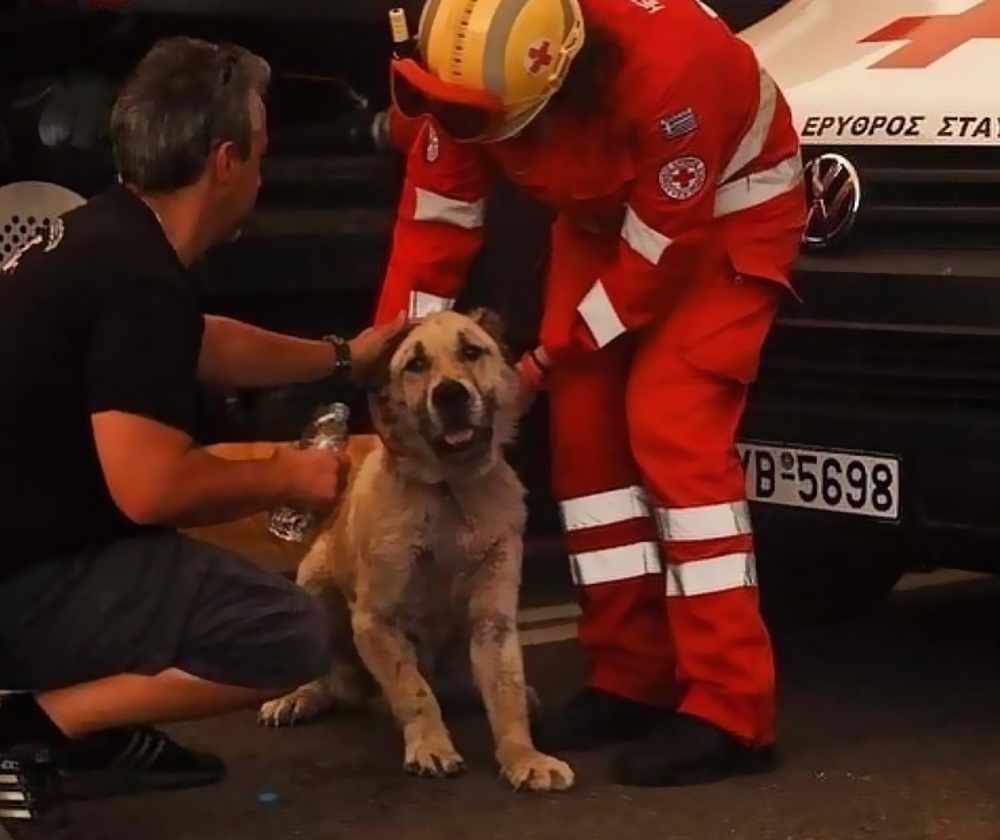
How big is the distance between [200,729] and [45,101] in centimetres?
132

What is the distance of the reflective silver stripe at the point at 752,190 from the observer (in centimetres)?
392

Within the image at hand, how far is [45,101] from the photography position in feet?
14.5

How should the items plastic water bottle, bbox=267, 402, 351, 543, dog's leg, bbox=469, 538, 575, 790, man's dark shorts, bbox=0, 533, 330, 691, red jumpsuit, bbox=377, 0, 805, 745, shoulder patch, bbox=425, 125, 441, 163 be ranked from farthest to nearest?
plastic water bottle, bbox=267, 402, 351, 543 < shoulder patch, bbox=425, 125, 441, 163 < dog's leg, bbox=469, 538, 575, 790 < red jumpsuit, bbox=377, 0, 805, 745 < man's dark shorts, bbox=0, 533, 330, 691

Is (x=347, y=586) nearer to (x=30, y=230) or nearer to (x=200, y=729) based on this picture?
(x=200, y=729)

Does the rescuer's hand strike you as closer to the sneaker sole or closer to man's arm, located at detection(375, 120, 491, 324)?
man's arm, located at detection(375, 120, 491, 324)

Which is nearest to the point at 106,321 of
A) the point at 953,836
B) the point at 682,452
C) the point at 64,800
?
the point at 64,800

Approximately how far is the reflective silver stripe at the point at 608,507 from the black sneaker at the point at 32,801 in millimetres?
1089

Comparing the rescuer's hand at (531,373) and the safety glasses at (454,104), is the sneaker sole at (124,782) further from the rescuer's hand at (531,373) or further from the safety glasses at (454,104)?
the safety glasses at (454,104)

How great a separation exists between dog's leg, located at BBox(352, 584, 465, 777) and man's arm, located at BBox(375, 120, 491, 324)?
0.56 metres

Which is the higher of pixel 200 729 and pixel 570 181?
pixel 570 181

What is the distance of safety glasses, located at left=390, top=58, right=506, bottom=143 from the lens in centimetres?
370

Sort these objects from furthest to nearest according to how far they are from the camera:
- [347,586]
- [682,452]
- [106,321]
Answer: [347,586]
[682,452]
[106,321]

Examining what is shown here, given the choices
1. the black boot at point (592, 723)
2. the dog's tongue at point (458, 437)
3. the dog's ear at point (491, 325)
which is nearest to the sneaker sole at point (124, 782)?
the black boot at point (592, 723)

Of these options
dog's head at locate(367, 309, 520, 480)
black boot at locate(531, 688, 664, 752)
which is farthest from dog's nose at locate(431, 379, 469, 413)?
black boot at locate(531, 688, 664, 752)
